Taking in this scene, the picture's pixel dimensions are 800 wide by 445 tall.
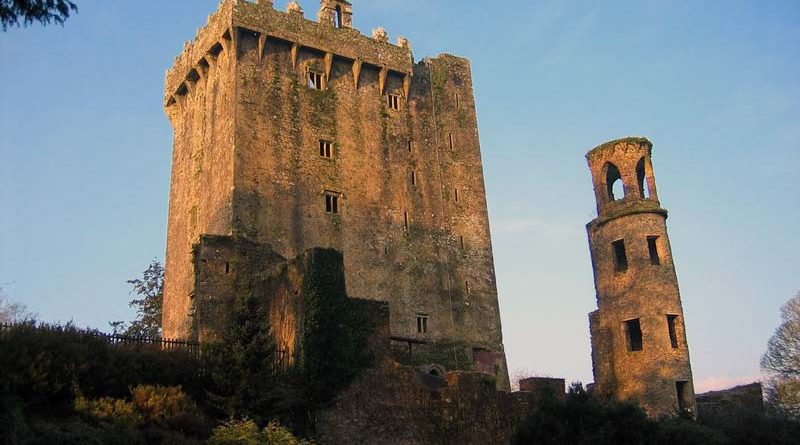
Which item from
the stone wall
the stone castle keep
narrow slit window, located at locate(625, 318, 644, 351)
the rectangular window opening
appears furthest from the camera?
narrow slit window, located at locate(625, 318, 644, 351)

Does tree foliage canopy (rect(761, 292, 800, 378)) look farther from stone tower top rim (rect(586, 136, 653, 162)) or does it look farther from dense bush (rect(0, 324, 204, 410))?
dense bush (rect(0, 324, 204, 410))

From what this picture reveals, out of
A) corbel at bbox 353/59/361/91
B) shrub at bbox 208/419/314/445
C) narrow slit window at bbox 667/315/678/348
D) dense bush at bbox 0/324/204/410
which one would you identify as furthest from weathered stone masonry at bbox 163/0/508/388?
shrub at bbox 208/419/314/445

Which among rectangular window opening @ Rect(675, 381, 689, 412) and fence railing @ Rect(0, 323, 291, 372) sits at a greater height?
fence railing @ Rect(0, 323, 291, 372)

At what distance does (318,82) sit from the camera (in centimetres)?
3441

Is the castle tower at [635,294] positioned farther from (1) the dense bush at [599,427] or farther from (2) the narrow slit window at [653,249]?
(1) the dense bush at [599,427]

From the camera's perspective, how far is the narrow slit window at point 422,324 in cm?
3280

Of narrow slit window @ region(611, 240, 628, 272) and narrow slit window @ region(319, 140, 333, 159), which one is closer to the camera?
narrow slit window @ region(319, 140, 333, 159)

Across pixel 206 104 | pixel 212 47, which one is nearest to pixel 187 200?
pixel 206 104

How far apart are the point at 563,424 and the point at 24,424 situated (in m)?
10.8

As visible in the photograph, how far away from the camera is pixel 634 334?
3312 cm

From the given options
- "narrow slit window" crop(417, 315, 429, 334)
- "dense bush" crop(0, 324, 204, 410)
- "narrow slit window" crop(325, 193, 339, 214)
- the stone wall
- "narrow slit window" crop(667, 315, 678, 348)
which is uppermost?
"narrow slit window" crop(325, 193, 339, 214)

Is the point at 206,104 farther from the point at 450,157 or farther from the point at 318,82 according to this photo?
the point at 450,157

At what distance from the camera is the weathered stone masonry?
104 ft

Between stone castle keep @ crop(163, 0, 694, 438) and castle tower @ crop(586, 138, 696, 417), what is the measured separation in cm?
6
